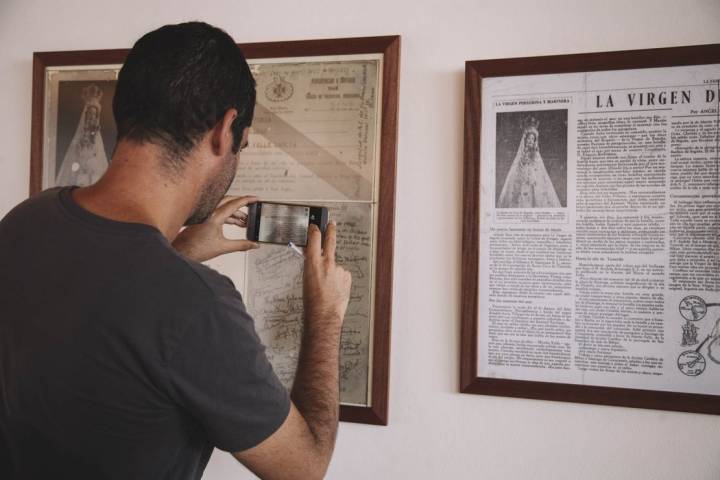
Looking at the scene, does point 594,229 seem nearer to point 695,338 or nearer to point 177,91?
point 695,338

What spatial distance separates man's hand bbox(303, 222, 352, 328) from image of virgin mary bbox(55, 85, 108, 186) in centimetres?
73

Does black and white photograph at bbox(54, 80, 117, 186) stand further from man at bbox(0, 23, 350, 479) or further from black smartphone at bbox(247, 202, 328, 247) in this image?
man at bbox(0, 23, 350, 479)

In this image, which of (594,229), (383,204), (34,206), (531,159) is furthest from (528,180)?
(34,206)

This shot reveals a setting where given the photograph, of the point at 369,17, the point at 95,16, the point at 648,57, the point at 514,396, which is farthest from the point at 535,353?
the point at 95,16

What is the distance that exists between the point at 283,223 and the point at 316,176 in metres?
0.22

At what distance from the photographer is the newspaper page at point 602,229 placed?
1.18 metres

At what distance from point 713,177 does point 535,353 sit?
48 centimetres

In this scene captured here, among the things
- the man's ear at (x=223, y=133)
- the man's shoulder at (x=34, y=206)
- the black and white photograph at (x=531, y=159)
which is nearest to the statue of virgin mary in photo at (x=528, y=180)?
the black and white photograph at (x=531, y=159)

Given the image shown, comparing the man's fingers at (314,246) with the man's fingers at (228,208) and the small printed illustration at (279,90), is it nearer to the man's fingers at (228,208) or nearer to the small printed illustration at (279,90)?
the man's fingers at (228,208)

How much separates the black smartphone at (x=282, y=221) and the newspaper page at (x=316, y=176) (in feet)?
0.60

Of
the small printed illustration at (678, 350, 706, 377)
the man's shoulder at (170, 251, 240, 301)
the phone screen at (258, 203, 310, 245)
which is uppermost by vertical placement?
the phone screen at (258, 203, 310, 245)

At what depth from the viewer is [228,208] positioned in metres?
1.19

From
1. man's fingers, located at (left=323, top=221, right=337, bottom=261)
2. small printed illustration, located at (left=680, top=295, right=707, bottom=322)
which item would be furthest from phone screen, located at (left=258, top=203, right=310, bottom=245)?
small printed illustration, located at (left=680, top=295, right=707, bottom=322)

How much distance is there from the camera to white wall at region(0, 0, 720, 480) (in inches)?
47.8
